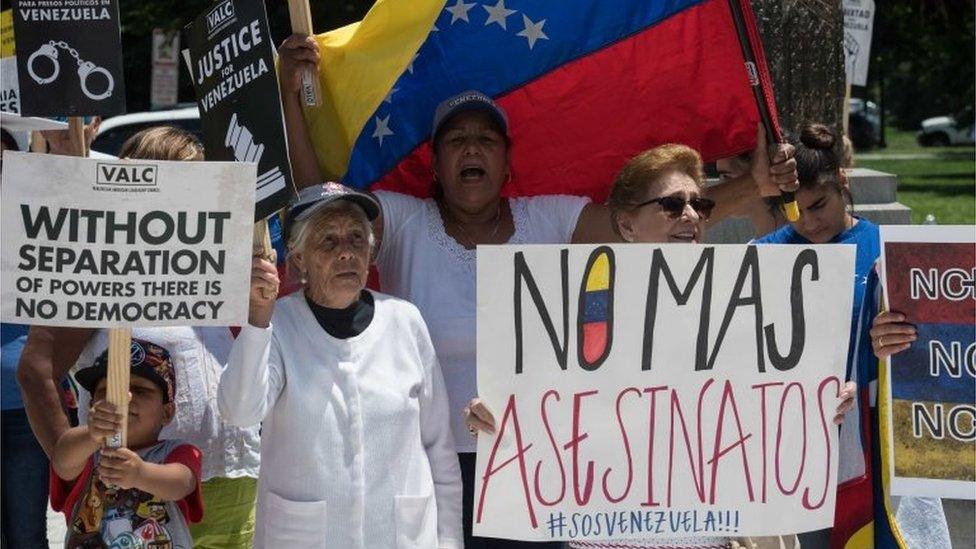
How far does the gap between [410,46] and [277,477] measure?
1.53 meters

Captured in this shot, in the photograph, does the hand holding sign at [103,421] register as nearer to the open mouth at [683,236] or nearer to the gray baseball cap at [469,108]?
the gray baseball cap at [469,108]

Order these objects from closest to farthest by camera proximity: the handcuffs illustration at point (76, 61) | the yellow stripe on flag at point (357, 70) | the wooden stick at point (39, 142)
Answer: the handcuffs illustration at point (76, 61) → the yellow stripe on flag at point (357, 70) → the wooden stick at point (39, 142)

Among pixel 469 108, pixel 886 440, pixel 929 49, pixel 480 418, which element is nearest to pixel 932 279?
pixel 886 440

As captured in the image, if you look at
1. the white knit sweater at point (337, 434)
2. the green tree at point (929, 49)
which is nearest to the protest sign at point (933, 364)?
the white knit sweater at point (337, 434)

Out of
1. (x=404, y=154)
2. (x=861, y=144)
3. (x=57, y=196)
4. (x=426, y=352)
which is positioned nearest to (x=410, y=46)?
(x=404, y=154)

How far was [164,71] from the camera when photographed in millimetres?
17078

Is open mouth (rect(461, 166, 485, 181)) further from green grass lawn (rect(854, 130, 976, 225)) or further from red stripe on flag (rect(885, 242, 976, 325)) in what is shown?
green grass lawn (rect(854, 130, 976, 225))

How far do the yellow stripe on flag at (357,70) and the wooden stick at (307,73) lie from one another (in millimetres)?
268

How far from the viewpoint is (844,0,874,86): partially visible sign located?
432 inches

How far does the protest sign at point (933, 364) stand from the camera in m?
4.00

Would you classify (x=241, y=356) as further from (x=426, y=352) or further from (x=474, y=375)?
(x=474, y=375)

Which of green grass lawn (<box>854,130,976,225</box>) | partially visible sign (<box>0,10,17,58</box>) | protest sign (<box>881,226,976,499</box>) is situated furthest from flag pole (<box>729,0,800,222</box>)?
green grass lawn (<box>854,130,976,225</box>)

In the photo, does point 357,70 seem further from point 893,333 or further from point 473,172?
point 893,333

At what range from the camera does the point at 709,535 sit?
12.7 feet
